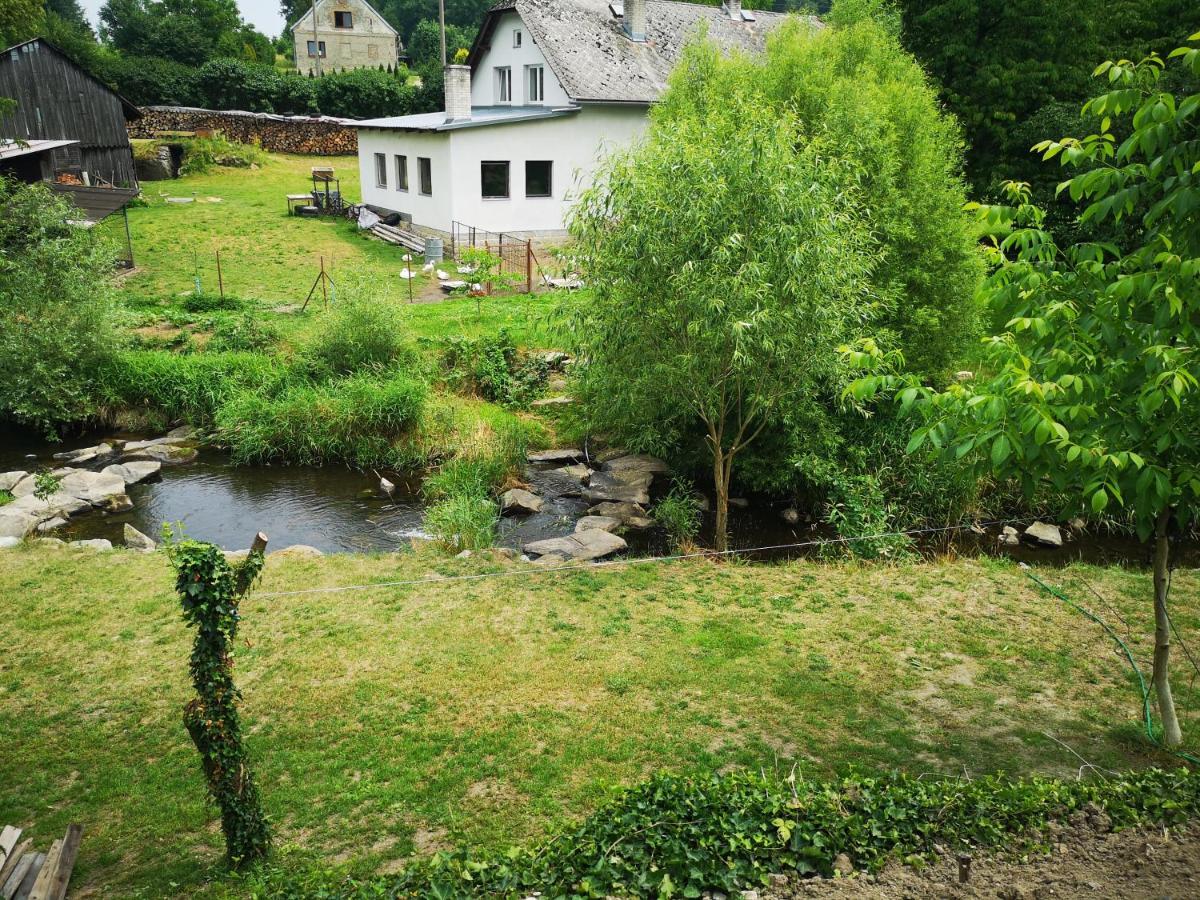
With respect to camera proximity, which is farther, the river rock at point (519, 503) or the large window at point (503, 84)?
the large window at point (503, 84)

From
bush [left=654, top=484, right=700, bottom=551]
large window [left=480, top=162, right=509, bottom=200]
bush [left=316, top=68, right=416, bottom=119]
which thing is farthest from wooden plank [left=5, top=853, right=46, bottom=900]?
bush [left=316, top=68, right=416, bottom=119]

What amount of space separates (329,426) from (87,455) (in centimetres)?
437

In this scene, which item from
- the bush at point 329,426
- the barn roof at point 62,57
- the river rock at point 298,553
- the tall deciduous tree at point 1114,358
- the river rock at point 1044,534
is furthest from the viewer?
the barn roof at point 62,57

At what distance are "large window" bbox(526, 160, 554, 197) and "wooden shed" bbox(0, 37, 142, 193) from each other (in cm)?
1343

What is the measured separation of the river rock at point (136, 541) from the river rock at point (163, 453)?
12.0ft

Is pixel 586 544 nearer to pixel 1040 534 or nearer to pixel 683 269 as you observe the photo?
pixel 683 269

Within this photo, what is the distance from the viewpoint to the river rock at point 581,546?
40.9ft

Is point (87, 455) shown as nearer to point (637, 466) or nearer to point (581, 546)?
point (581, 546)

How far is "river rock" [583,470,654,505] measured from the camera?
14.6 metres

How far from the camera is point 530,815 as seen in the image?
6484mm

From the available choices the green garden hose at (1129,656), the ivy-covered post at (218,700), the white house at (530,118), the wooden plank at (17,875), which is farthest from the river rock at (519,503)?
the white house at (530,118)

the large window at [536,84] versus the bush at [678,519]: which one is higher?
the large window at [536,84]

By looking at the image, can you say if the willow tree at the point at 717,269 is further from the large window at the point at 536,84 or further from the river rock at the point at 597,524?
the large window at the point at 536,84

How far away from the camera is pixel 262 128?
43594 mm
